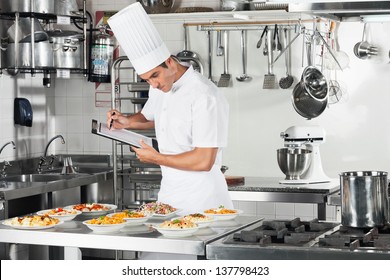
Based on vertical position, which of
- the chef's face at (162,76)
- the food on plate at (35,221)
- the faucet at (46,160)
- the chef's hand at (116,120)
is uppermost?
the chef's face at (162,76)

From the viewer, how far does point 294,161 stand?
5480 mm

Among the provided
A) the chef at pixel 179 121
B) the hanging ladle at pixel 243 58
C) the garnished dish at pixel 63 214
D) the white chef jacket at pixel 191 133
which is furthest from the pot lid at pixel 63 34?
the garnished dish at pixel 63 214

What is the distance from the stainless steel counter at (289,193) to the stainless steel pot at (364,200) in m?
1.75

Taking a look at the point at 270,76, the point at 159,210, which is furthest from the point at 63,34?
the point at 159,210

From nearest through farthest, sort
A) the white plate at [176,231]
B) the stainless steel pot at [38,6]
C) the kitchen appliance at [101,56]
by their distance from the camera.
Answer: the white plate at [176,231]
the stainless steel pot at [38,6]
the kitchen appliance at [101,56]

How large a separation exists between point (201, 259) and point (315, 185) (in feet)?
7.57

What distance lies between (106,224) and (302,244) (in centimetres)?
89

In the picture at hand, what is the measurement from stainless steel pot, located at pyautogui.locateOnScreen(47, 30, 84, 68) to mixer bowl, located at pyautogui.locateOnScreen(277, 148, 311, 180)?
195 centimetres

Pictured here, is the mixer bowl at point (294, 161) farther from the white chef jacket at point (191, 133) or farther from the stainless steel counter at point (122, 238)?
the stainless steel counter at point (122, 238)

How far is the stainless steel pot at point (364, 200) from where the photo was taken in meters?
3.35

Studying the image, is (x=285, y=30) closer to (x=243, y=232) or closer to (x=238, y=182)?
(x=238, y=182)

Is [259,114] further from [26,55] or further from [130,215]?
[130,215]

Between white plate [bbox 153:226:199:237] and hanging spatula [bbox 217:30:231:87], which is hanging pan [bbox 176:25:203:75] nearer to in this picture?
hanging spatula [bbox 217:30:231:87]

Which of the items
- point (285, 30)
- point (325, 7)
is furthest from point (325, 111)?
point (325, 7)
